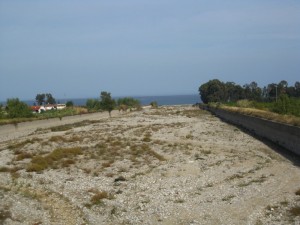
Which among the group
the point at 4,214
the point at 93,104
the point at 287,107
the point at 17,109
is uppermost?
the point at 17,109

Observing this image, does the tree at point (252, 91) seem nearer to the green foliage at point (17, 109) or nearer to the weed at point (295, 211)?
the green foliage at point (17, 109)

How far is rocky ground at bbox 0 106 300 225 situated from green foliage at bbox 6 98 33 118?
1454 inches

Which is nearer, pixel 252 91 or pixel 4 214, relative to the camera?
pixel 4 214

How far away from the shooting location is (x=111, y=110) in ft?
378

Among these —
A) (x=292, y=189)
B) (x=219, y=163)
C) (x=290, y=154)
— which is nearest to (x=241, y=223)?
(x=292, y=189)

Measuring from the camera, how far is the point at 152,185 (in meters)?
Answer: 23.2

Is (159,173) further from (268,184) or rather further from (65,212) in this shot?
(65,212)

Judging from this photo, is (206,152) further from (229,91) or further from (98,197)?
(229,91)

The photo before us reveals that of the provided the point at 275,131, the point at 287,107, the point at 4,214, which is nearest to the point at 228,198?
the point at 4,214

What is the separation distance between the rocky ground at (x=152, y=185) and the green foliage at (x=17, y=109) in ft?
121

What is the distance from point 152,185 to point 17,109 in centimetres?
5715

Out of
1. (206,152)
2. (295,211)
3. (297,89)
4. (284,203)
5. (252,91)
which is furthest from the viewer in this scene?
(252,91)

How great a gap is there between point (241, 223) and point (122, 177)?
10.3 m


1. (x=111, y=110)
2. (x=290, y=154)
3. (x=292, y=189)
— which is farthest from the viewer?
(x=111, y=110)
